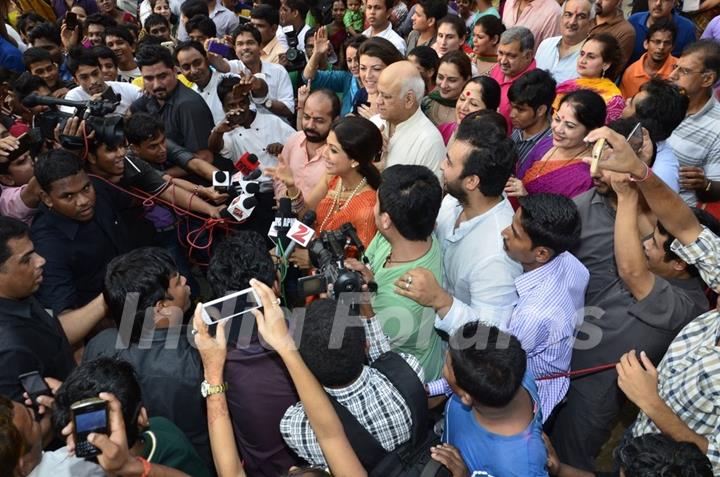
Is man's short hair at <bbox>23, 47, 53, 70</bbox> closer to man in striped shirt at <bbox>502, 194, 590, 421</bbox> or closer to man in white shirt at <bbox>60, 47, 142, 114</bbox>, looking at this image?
man in white shirt at <bbox>60, 47, 142, 114</bbox>

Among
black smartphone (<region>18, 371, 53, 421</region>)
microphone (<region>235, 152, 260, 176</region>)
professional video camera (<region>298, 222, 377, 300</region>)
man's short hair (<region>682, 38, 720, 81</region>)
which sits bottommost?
microphone (<region>235, 152, 260, 176</region>)

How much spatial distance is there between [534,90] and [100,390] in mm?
2592

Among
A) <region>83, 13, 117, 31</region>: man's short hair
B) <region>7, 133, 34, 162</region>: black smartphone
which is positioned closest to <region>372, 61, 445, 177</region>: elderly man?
<region>7, 133, 34, 162</region>: black smartphone

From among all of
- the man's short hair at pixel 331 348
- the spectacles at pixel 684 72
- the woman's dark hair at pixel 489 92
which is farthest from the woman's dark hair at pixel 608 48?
the man's short hair at pixel 331 348

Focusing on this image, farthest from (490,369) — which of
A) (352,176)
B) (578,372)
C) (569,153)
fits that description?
(569,153)

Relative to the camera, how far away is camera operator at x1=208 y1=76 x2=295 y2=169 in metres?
3.69

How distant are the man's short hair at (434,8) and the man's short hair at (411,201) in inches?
133

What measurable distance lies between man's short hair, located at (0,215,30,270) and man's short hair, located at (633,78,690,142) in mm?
2655

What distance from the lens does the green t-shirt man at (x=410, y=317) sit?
2.18m

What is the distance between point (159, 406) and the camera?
75.0 inches

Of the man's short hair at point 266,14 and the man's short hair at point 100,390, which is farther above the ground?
the man's short hair at point 100,390

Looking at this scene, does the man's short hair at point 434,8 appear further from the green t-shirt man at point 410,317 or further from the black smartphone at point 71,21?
the black smartphone at point 71,21

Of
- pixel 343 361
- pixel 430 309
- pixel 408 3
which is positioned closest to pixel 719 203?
pixel 430 309

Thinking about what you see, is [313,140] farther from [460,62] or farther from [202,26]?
[202,26]
